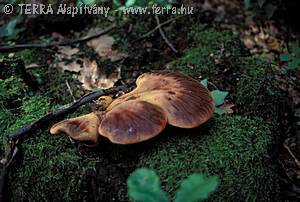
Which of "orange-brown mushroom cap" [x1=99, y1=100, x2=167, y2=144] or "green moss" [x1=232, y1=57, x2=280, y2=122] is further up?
"orange-brown mushroom cap" [x1=99, y1=100, x2=167, y2=144]

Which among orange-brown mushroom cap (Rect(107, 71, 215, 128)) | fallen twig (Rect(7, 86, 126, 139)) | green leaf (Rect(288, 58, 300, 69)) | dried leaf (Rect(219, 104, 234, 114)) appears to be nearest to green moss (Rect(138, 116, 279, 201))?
orange-brown mushroom cap (Rect(107, 71, 215, 128))

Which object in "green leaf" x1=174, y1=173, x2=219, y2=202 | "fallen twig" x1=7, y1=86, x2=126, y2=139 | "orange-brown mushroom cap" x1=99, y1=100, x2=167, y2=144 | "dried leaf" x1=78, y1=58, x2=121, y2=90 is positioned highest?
"green leaf" x1=174, y1=173, x2=219, y2=202

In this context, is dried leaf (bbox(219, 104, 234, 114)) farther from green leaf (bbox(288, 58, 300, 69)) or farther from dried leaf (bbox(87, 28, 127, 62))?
dried leaf (bbox(87, 28, 127, 62))

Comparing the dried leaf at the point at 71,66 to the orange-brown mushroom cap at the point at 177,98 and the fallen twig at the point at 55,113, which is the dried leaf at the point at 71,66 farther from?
the orange-brown mushroom cap at the point at 177,98

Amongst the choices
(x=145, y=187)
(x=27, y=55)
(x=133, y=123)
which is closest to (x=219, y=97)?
(x=133, y=123)

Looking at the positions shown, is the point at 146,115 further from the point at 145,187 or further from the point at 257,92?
the point at 257,92

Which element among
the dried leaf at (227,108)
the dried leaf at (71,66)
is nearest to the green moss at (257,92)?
the dried leaf at (227,108)

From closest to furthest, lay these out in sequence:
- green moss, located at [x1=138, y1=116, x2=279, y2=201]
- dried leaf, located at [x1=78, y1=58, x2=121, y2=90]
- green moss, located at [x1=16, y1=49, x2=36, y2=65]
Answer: green moss, located at [x1=138, y1=116, x2=279, y2=201] < dried leaf, located at [x1=78, y1=58, x2=121, y2=90] < green moss, located at [x1=16, y1=49, x2=36, y2=65]

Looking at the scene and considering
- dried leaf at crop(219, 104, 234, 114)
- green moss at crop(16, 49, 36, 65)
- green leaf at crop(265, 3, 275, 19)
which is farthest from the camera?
green leaf at crop(265, 3, 275, 19)
